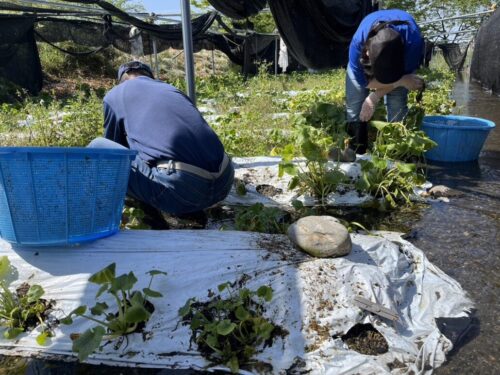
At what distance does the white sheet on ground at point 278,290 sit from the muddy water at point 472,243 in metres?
0.10

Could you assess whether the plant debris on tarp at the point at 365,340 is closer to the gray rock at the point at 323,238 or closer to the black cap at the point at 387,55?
the gray rock at the point at 323,238

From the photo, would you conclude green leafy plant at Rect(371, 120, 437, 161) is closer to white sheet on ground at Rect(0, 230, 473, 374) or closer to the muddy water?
the muddy water

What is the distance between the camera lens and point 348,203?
3.24 metres

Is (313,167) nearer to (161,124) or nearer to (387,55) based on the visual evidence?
(387,55)

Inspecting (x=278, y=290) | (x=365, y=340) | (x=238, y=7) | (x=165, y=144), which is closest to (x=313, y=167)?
(x=165, y=144)

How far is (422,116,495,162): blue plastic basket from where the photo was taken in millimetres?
3859

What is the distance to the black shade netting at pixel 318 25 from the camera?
4836 mm

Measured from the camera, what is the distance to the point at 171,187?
91.0 inches

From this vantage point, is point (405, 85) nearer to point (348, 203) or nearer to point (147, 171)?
point (348, 203)

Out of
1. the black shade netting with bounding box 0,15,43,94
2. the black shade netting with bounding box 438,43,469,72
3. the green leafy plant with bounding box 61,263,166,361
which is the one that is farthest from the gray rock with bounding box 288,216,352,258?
the black shade netting with bounding box 438,43,469,72

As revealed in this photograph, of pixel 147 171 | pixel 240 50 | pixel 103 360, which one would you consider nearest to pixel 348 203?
pixel 147 171

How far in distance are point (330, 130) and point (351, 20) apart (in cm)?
201

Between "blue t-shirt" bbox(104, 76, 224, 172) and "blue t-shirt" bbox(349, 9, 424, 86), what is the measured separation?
190 centimetres

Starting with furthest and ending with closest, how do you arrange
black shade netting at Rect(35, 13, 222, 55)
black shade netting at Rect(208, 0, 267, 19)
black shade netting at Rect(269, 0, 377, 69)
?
black shade netting at Rect(35, 13, 222, 55), black shade netting at Rect(269, 0, 377, 69), black shade netting at Rect(208, 0, 267, 19)
